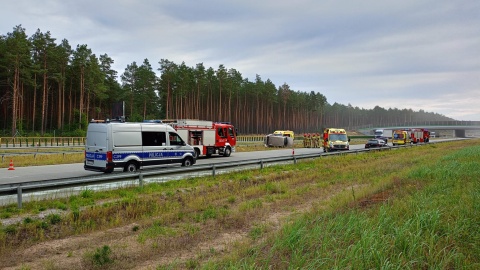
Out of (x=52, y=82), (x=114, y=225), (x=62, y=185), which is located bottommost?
(x=114, y=225)

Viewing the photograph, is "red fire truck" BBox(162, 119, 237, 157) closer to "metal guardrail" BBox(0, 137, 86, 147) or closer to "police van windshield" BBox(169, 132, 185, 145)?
"police van windshield" BBox(169, 132, 185, 145)

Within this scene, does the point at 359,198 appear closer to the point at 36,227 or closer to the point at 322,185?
the point at 322,185

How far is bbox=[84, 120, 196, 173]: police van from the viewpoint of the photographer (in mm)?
14859

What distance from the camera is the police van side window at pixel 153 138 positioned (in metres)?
16.3

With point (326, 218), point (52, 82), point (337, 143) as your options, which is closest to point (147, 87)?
point (52, 82)

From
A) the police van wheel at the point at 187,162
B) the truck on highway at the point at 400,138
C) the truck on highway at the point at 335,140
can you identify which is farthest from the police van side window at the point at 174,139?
the truck on highway at the point at 400,138

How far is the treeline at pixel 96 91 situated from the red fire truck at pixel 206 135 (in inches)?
1217

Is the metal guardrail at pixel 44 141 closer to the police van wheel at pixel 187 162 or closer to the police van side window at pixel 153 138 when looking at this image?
the police van wheel at pixel 187 162

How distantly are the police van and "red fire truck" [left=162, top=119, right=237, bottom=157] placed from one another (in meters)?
6.22

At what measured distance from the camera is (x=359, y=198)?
33.1 feet

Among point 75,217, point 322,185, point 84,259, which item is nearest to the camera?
point 84,259

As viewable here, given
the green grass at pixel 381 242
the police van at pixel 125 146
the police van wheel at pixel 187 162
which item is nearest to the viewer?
the green grass at pixel 381 242

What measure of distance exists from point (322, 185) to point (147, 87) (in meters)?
59.6

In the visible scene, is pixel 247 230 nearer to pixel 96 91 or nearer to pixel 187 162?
pixel 187 162
